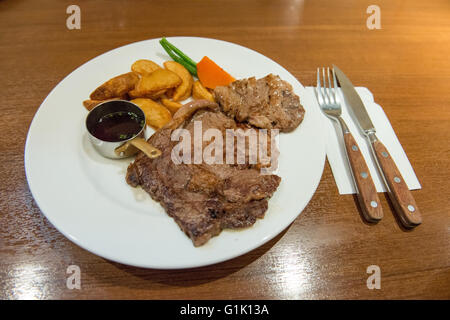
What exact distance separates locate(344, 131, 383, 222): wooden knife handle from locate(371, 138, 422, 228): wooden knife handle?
0.52 feet

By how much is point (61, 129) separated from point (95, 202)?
0.82 m

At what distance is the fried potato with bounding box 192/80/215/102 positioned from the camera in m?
2.71

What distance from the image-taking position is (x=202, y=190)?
6.42ft

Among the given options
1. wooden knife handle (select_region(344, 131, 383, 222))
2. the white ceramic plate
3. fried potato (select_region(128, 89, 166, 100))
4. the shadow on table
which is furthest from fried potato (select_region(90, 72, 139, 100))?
wooden knife handle (select_region(344, 131, 383, 222))

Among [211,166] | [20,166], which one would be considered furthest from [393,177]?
[20,166]

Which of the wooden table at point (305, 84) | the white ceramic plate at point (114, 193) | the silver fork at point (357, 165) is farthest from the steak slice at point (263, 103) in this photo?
the wooden table at point (305, 84)

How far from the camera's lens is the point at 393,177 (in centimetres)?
225

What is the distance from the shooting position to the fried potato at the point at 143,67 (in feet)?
9.11

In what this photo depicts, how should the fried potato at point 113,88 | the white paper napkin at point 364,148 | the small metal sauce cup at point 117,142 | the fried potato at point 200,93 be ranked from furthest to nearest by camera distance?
the fried potato at point 200,93
the fried potato at point 113,88
the white paper napkin at point 364,148
the small metal sauce cup at point 117,142

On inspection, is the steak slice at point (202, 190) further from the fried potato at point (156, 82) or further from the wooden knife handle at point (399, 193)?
the wooden knife handle at point (399, 193)

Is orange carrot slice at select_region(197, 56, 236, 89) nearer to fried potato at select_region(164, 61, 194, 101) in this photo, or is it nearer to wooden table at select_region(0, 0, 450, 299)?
fried potato at select_region(164, 61, 194, 101)

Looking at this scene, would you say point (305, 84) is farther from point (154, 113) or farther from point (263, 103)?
point (154, 113)

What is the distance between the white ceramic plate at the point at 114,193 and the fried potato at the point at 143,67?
0.24 meters
